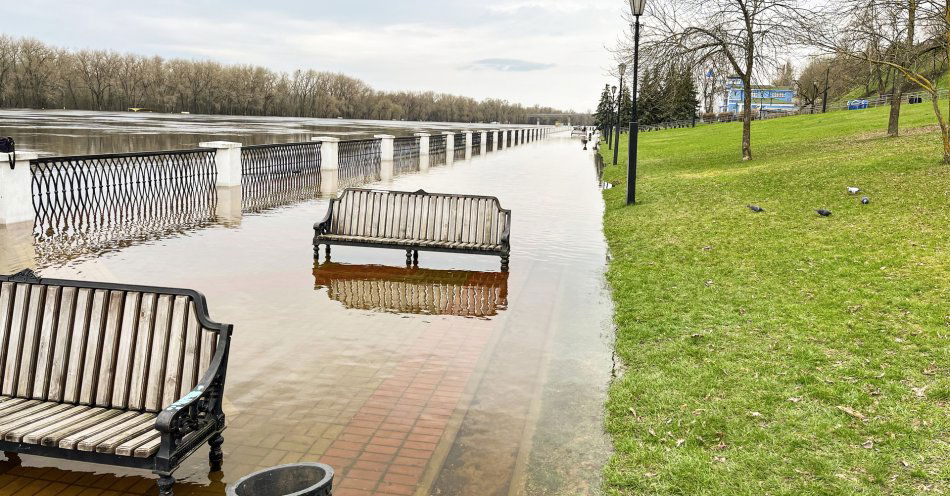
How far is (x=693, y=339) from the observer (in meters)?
6.87

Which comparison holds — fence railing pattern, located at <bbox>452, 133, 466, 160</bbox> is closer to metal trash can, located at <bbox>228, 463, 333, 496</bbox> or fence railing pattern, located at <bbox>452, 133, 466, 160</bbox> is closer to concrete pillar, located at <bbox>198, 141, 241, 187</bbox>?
concrete pillar, located at <bbox>198, 141, 241, 187</bbox>

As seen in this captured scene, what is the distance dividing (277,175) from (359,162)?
7223mm

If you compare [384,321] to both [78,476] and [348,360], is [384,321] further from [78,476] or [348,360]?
[78,476]

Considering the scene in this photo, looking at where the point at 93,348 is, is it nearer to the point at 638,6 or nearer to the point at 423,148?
the point at 638,6

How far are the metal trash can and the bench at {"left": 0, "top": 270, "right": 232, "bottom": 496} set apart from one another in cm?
85

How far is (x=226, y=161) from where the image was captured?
1873 cm

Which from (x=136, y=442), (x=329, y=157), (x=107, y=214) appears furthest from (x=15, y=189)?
(x=329, y=157)

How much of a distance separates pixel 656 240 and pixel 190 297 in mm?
9004

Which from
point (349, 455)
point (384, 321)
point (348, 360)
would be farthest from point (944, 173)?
point (349, 455)

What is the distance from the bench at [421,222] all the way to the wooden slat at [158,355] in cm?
580

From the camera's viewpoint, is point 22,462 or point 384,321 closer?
point 22,462

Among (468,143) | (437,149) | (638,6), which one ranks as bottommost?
(437,149)

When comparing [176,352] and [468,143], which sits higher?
[468,143]

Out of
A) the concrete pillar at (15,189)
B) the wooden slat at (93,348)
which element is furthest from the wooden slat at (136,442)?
the concrete pillar at (15,189)
